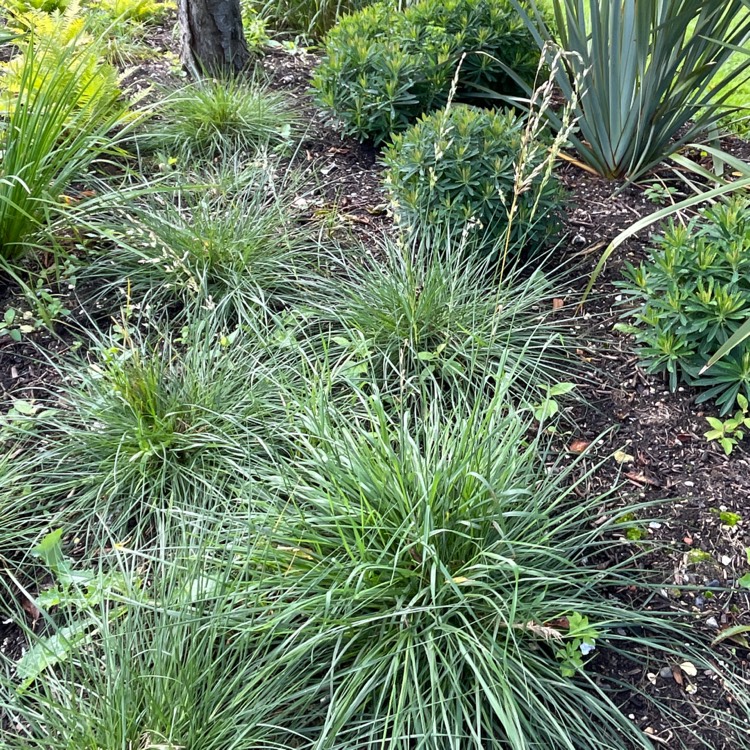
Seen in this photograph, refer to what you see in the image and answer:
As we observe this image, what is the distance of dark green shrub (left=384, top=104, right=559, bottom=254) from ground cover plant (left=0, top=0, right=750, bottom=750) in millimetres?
17

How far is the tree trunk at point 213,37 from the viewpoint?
4164mm

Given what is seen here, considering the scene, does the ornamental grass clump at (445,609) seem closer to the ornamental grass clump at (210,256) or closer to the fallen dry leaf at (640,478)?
the fallen dry leaf at (640,478)

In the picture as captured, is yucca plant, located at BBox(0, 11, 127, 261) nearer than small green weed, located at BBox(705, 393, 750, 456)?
No

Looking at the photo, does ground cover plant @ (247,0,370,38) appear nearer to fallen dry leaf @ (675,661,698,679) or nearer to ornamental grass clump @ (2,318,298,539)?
ornamental grass clump @ (2,318,298,539)

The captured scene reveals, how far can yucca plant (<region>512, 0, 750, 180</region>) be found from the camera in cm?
317

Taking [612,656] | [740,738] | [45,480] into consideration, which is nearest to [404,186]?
[45,480]

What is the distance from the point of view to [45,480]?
240 centimetres

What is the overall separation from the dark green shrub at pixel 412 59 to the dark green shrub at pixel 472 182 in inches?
26.2

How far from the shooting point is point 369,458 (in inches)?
77.7

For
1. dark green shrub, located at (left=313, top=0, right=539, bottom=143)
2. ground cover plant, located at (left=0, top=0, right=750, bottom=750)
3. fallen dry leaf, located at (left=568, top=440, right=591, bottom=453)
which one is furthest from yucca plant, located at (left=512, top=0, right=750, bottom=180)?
fallen dry leaf, located at (left=568, top=440, right=591, bottom=453)

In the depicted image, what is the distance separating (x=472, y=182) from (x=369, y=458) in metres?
1.52

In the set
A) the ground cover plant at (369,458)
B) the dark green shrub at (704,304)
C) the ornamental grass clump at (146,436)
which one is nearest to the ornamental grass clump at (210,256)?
the ground cover plant at (369,458)

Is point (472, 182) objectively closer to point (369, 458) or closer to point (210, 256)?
point (210, 256)

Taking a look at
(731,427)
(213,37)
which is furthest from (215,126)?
(731,427)
